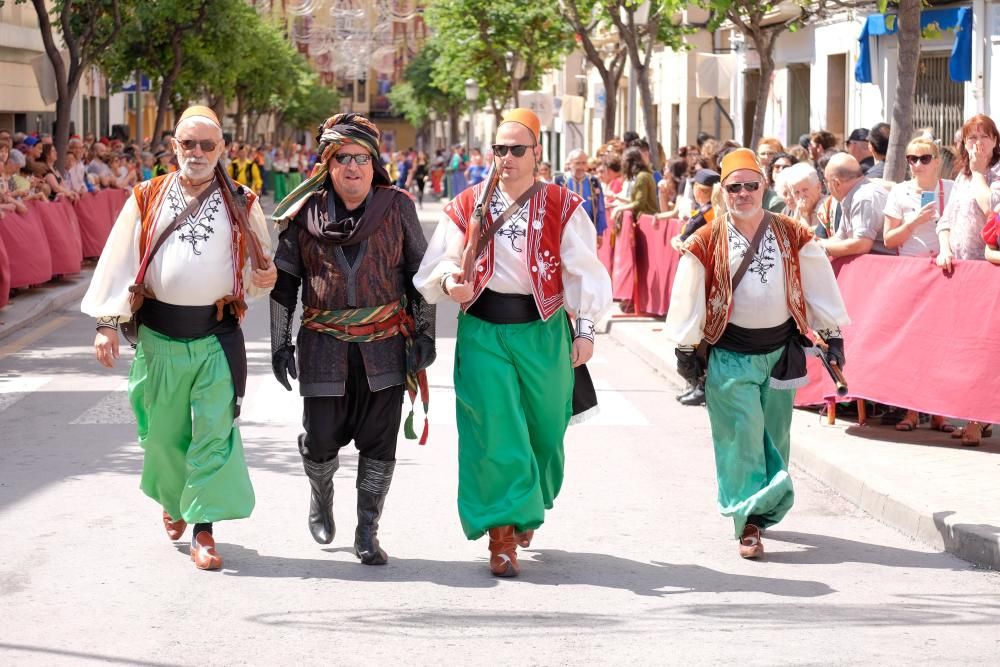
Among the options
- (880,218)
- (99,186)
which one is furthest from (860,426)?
(99,186)

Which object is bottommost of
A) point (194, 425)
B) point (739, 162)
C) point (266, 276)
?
point (194, 425)

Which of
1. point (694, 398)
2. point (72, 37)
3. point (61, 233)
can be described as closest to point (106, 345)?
point (694, 398)

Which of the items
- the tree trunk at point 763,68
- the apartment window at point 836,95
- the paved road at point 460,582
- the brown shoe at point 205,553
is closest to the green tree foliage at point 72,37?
the tree trunk at point 763,68

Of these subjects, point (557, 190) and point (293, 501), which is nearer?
point (557, 190)

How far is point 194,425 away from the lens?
711 cm

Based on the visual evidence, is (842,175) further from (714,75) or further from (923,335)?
(714,75)

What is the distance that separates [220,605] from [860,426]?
16.9ft

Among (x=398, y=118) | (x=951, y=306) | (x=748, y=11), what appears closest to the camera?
(x=951, y=306)

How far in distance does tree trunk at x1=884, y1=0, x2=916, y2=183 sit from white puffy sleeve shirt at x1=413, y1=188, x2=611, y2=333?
20.2ft

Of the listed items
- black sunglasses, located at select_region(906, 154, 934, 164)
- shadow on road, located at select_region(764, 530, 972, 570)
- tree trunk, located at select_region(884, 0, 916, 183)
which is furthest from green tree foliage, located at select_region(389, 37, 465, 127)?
shadow on road, located at select_region(764, 530, 972, 570)

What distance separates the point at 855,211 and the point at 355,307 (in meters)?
4.52

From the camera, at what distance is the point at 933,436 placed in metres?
10.2

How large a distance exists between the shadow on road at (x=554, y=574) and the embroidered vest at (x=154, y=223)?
1.11 m

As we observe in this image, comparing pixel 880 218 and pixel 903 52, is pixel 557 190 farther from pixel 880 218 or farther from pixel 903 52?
A: pixel 903 52
